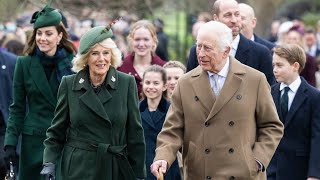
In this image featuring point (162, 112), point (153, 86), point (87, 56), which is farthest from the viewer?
point (153, 86)

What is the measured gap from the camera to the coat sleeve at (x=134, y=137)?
9875 mm

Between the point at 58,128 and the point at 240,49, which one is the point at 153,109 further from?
the point at 58,128

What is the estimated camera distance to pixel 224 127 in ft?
29.9

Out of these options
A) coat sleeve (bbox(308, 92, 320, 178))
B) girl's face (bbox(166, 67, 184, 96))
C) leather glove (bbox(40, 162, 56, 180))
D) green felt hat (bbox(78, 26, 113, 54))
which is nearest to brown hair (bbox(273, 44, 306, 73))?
coat sleeve (bbox(308, 92, 320, 178))

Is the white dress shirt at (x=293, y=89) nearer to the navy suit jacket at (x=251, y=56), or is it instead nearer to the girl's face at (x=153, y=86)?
the navy suit jacket at (x=251, y=56)

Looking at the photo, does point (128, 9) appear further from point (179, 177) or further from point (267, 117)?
point (267, 117)

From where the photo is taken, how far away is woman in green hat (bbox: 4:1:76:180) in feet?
37.1

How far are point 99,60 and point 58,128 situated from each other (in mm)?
711

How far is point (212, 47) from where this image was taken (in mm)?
9086

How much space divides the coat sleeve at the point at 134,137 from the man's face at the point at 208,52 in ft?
3.18

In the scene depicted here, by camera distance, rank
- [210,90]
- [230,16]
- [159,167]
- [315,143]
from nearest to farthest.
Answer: [159,167]
[210,90]
[315,143]
[230,16]

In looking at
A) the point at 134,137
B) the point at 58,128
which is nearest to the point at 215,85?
the point at 134,137

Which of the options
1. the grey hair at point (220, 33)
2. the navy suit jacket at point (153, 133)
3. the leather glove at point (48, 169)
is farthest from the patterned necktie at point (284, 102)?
the leather glove at point (48, 169)

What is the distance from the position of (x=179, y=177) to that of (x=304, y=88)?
1614 millimetres
